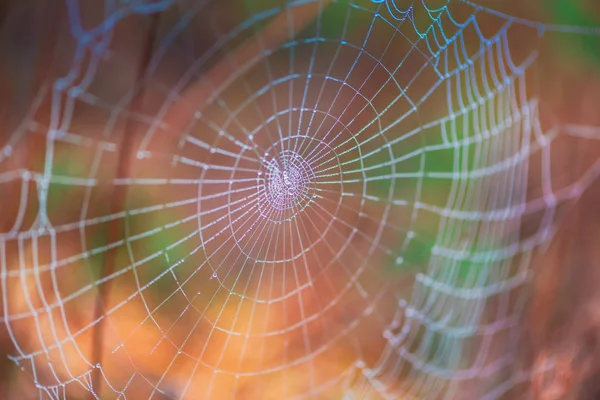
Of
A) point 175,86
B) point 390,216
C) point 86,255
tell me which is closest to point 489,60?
point 390,216

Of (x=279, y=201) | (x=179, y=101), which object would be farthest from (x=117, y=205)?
(x=279, y=201)

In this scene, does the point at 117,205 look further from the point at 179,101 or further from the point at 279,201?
the point at 279,201

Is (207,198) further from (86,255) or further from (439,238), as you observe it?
(439,238)

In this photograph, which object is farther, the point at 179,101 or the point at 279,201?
the point at 279,201

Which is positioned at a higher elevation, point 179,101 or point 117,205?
point 179,101

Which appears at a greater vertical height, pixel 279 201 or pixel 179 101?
pixel 179 101
